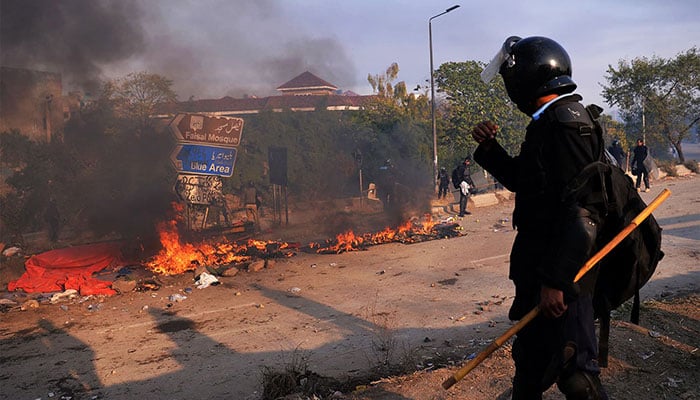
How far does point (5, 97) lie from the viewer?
14.0 m

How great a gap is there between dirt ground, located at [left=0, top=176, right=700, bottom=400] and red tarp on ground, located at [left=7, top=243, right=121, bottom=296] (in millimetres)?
354

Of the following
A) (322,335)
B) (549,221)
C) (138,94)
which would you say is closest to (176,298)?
(322,335)

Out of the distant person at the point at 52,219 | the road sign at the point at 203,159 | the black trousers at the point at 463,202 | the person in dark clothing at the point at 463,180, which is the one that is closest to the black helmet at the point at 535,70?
the road sign at the point at 203,159

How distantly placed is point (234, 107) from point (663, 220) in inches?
661

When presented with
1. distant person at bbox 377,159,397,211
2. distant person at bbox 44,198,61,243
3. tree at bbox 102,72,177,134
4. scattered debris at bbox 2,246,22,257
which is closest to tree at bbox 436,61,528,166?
distant person at bbox 377,159,397,211

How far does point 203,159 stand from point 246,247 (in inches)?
84.8

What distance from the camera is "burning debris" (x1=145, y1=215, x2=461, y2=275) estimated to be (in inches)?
387

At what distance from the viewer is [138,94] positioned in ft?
59.6

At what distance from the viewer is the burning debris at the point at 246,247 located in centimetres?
984

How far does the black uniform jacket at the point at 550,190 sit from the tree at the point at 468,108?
20.4 meters

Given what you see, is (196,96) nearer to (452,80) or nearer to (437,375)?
(452,80)

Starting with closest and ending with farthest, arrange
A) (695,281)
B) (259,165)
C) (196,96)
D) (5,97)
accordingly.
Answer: (695,281) → (5,97) → (196,96) → (259,165)

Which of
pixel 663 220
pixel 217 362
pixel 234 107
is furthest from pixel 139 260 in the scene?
pixel 234 107

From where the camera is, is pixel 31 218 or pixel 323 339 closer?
pixel 323 339
